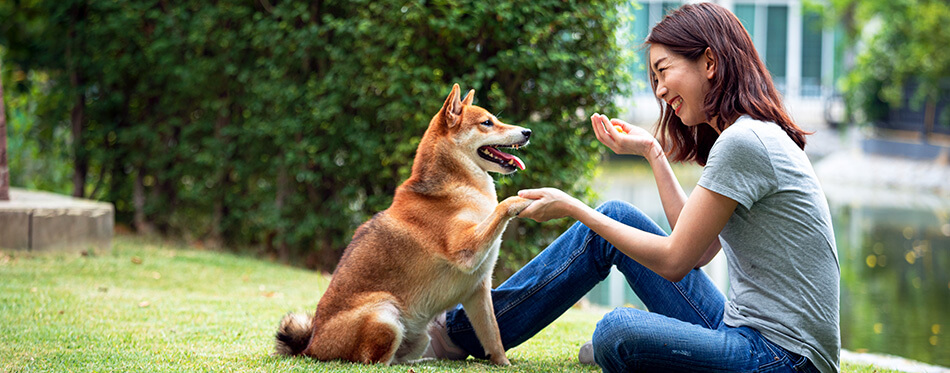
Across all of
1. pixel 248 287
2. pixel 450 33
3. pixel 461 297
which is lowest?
pixel 248 287

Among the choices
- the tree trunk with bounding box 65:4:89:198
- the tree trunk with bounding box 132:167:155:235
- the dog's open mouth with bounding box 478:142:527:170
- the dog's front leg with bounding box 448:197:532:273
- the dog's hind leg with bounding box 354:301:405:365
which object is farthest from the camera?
the tree trunk with bounding box 132:167:155:235

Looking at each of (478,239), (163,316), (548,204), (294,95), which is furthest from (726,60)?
(294,95)

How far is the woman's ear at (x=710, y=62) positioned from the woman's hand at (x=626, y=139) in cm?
38

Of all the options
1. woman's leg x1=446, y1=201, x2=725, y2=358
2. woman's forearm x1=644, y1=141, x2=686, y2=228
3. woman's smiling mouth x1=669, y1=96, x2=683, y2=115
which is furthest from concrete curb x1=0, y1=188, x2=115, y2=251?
woman's smiling mouth x1=669, y1=96, x2=683, y2=115

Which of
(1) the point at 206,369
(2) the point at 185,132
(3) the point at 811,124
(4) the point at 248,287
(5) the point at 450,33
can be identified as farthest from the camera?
(3) the point at 811,124

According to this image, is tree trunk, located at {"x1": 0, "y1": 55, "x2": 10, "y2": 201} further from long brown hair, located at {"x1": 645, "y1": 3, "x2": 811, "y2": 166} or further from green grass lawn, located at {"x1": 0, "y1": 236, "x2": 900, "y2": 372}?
long brown hair, located at {"x1": 645, "y1": 3, "x2": 811, "y2": 166}

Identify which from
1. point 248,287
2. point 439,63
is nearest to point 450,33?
point 439,63

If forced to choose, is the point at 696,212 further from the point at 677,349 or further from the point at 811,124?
the point at 811,124

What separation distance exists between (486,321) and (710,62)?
1.36 m

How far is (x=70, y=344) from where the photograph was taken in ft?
11.4

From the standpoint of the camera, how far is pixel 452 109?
11.0ft

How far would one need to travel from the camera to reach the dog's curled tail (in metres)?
3.22

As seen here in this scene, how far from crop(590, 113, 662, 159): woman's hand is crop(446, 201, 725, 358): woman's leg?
28 centimetres

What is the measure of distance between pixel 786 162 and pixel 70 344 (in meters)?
3.06
